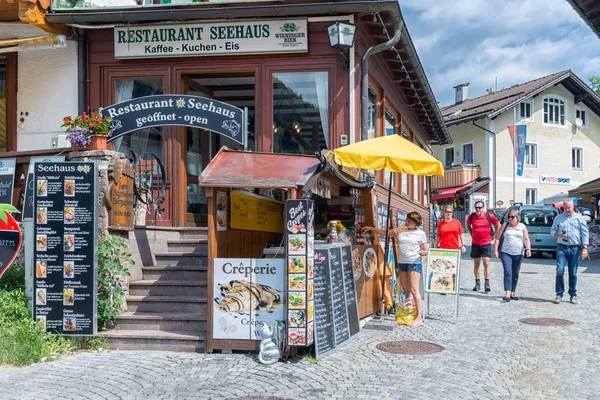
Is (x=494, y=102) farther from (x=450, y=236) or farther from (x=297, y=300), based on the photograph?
(x=297, y=300)

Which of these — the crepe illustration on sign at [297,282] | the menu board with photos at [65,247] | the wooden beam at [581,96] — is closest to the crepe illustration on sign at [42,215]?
the menu board with photos at [65,247]

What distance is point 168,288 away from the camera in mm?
8516

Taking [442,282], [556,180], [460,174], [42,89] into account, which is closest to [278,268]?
[442,282]

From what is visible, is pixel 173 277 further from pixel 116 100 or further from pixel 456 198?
pixel 456 198

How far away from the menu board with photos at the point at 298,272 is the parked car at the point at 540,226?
53.3 ft

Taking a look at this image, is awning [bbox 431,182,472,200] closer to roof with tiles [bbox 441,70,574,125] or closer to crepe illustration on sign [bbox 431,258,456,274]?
roof with tiles [bbox 441,70,574,125]

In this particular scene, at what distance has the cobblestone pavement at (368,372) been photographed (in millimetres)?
5711

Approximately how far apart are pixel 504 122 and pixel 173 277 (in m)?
34.2

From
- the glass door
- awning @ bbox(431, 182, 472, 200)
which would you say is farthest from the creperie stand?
awning @ bbox(431, 182, 472, 200)

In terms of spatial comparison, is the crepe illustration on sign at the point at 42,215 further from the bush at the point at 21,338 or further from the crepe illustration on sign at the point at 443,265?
the crepe illustration on sign at the point at 443,265

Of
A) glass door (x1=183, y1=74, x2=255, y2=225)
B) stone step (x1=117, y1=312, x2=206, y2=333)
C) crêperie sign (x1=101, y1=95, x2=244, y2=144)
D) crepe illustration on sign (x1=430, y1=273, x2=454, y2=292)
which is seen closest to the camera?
stone step (x1=117, y1=312, x2=206, y2=333)

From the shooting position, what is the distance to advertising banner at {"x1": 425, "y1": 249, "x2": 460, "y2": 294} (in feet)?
31.4

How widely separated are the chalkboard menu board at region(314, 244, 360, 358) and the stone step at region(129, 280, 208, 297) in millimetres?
1843

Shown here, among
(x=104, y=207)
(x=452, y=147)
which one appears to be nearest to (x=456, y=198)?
(x=452, y=147)
